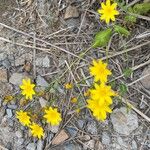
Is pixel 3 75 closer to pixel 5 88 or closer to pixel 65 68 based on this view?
pixel 5 88

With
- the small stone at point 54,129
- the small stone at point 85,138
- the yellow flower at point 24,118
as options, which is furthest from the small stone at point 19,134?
the small stone at point 85,138

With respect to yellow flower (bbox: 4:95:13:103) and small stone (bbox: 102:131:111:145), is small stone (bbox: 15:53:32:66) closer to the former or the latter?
yellow flower (bbox: 4:95:13:103)

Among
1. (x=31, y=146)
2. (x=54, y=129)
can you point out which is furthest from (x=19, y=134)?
(x=54, y=129)

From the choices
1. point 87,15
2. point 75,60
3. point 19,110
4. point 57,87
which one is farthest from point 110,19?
point 19,110

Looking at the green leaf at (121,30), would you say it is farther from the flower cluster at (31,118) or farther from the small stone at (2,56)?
the small stone at (2,56)

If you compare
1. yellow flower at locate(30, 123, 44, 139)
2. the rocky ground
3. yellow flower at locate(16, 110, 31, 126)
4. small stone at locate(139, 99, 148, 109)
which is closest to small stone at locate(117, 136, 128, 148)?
the rocky ground

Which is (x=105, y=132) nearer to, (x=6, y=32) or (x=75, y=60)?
(x=75, y=60)
